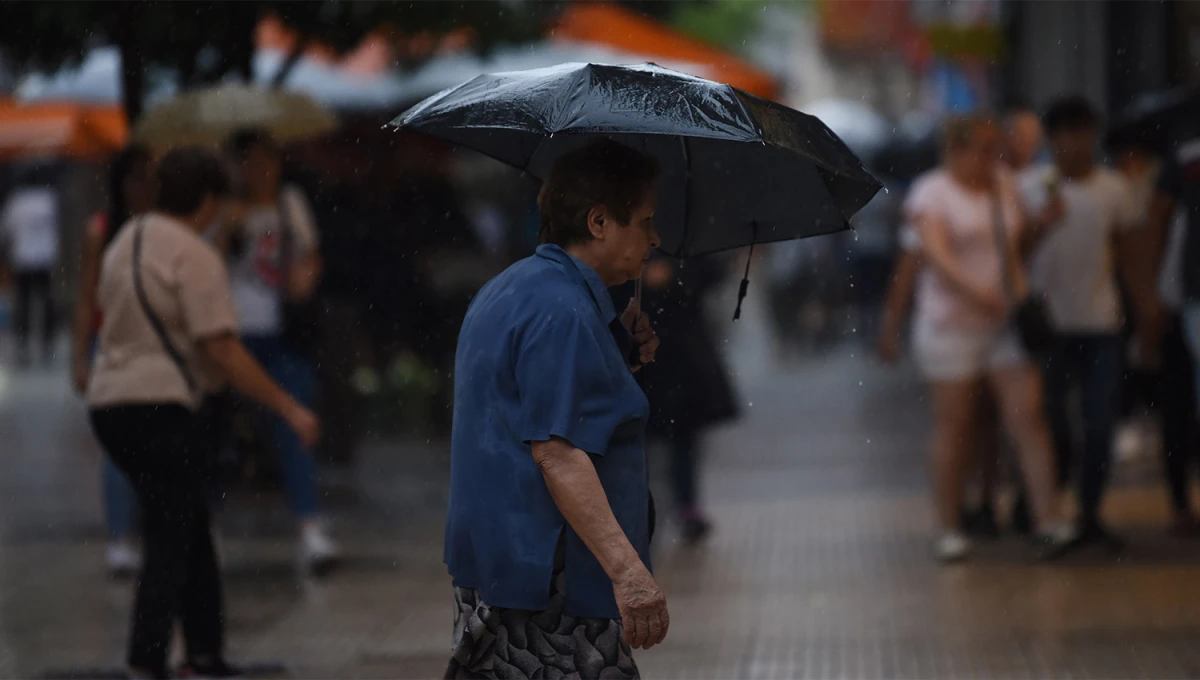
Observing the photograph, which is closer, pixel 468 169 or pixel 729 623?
pixel 729 623

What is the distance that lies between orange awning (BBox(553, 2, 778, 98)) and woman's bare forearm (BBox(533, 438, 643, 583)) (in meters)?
9.39

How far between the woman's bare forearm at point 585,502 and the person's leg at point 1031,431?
197 inches

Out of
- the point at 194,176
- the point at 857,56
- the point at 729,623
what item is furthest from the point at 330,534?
the point at 857,56

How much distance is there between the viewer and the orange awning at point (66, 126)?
13.6m

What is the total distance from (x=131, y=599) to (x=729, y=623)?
8.58ft

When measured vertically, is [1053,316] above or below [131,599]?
above

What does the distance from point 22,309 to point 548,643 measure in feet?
73.5

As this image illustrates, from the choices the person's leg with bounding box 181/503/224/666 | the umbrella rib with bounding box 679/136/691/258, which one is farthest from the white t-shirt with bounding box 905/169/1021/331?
the umbrella rib with bounding box 679/136/691/258

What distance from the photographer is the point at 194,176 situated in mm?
6211

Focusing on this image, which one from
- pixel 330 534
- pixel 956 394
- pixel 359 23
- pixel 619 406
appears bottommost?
pixel 330 534

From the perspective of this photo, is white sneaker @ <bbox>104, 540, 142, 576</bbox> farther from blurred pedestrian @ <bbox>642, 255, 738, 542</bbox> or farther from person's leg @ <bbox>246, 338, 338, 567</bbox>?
blurred pedestrian @ <bbox>642, 255, 738, 542</bbox>

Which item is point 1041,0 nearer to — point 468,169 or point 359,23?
point 468,169

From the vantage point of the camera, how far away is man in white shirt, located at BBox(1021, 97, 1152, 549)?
8.38 meters

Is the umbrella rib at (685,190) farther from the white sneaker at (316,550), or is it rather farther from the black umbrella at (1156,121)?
the black umbrella at (1156,121)
